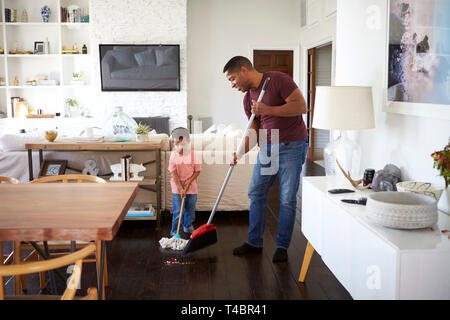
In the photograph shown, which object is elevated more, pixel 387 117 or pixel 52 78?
pixel 52 78

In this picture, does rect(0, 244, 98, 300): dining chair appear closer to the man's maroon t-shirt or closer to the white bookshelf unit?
the man's maroon t-shirt

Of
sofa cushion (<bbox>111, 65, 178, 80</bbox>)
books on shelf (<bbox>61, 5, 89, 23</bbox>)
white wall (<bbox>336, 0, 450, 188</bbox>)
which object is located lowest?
white wall (<bbox>336, 0, 450, 188</bbox>)

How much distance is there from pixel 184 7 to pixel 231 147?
14.1ft

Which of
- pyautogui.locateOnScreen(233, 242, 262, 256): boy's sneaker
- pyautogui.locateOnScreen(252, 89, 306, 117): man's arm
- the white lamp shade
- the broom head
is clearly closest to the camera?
the white lamp shade

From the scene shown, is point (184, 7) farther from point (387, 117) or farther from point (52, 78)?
point (387, 117)

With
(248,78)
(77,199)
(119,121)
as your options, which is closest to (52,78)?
(119,121)

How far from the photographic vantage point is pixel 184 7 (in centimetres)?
798

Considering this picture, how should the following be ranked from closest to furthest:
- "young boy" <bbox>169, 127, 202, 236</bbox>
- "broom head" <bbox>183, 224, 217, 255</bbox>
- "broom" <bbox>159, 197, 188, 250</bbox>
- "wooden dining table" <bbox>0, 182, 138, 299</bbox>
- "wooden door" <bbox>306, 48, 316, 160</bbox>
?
"wooden dining table" <bbox>0, 182, 138, 299</bbox> < "broom head" <bbox>183, 224, 217, 255</bbox> < "broom" <bbox>159, 197, 188, 250</bbox> < "young boy" <bbox>169, 127, 202, 236</bbox> < "wooden door" <bbox>306, 48, 316, 160</bbox>

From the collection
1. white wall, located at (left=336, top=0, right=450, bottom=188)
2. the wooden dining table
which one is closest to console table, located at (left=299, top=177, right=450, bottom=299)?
white wall, located at (left=336, top=0, right=450, bottom=188)

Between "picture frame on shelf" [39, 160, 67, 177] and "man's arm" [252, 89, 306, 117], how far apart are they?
6.77 feet

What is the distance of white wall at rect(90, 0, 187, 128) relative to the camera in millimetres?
7934

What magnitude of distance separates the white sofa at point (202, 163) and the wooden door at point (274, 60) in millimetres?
4557

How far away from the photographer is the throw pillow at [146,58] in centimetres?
803

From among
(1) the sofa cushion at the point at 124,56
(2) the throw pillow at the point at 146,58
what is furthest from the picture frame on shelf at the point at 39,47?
(2) the throw pillow at the point at 146,58
